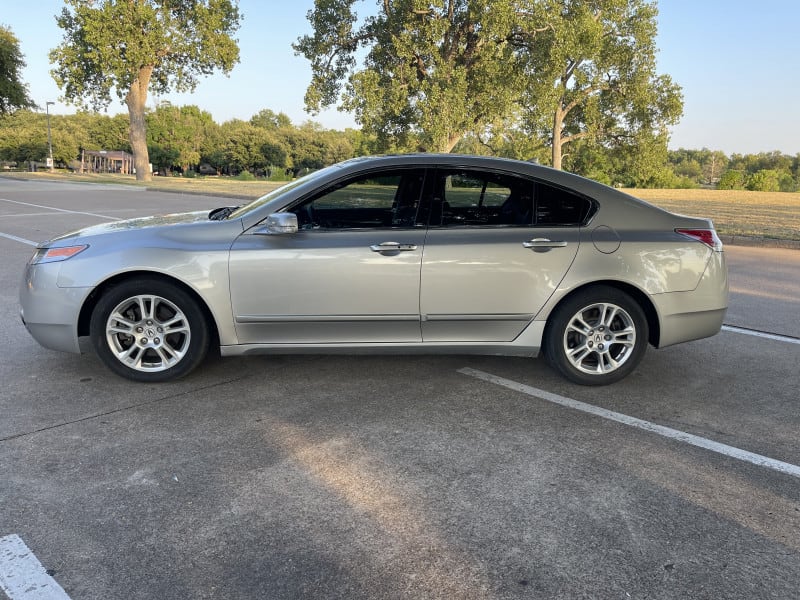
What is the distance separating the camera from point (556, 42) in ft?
80.3

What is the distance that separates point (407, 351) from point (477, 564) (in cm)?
198

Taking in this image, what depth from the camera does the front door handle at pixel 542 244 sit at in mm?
4129

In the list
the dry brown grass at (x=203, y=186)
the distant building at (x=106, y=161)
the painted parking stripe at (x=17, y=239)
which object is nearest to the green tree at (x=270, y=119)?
the distant building at (x=106, y=161)

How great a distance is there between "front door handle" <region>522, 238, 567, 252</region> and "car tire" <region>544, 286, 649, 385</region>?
0.37 meters

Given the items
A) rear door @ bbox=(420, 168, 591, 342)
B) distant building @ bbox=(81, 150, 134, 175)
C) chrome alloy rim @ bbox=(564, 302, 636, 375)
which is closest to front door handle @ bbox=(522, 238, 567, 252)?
rear door @ bbox=(420, 168, 591, 342)

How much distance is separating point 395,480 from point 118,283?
7.71 feet

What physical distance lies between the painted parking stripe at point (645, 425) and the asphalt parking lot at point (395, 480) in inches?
0.6

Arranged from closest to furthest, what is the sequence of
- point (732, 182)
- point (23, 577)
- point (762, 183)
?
point (23, 577) → point (762, 183) → point (732, 182)

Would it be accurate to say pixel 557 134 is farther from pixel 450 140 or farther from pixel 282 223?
pixel 282 223

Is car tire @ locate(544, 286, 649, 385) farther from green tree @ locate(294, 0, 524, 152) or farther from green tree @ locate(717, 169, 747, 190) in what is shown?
green tree @ locate(717, 169, 747, 190)

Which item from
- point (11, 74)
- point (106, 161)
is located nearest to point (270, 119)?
point (106, 161)

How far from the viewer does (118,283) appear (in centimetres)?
408

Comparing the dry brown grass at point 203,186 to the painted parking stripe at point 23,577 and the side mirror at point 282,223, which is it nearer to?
the side mirror at point 282,223

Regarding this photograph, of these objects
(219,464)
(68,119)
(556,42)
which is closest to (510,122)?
(556,42)
